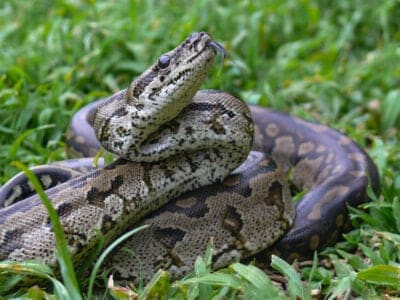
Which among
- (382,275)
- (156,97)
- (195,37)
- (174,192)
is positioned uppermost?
(195,37)

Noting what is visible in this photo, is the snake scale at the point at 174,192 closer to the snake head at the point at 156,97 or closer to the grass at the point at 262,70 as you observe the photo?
the snake head at the point at 156,97

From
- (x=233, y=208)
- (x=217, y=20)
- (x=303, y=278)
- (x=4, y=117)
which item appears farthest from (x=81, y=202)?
(x=217, y=20)

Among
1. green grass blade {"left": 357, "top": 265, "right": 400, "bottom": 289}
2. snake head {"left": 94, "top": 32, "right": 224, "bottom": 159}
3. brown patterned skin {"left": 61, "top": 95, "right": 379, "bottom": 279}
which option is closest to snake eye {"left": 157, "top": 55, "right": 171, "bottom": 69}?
snake head {"left": 94, "top": 32, "right": 224, "bottom": 159}

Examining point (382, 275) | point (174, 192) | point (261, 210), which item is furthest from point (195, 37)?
point (382, 275)

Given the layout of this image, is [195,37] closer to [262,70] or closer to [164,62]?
[164,62]

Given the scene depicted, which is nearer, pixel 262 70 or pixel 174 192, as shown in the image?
pixel 174 192

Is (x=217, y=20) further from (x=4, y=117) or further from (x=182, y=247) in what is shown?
Result: (x=182, y=247)

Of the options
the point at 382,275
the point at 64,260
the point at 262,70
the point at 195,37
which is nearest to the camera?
the point at 64,260

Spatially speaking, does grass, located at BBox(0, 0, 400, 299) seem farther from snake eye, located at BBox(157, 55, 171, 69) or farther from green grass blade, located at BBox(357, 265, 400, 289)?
snake eye, located at BBox(157, 55, 171, 69)
